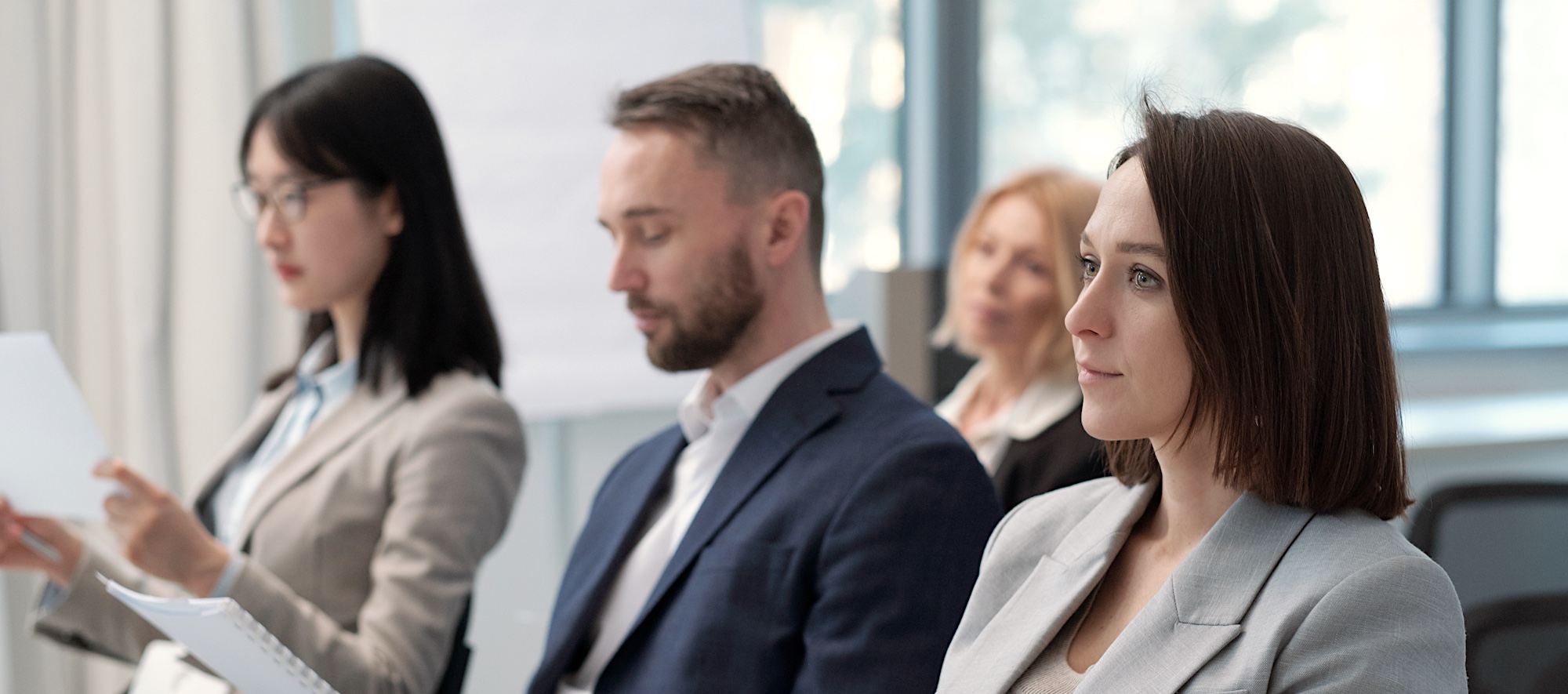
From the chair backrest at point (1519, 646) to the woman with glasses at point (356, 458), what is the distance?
1.31 meters

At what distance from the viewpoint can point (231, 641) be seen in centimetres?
122

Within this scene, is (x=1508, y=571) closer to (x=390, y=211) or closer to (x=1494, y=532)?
(x=1494, y=532)

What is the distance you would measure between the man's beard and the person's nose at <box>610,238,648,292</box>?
18 mm

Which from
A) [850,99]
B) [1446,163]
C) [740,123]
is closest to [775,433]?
[740,123]

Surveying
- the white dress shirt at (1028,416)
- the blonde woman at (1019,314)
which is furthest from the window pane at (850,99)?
the white dress shirt at (1028,416)

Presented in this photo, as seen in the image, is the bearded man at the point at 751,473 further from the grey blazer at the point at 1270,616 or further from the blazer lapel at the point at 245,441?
the blazer lapel at the point at 245,441

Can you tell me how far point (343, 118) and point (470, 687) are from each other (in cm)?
197

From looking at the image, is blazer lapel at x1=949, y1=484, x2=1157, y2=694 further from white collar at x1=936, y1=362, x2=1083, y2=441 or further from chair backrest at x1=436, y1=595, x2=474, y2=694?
white collar at x1=936, y1=362, x2=1083, y2=441

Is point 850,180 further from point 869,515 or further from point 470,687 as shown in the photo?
point 869,515

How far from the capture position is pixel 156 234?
2.68 metres

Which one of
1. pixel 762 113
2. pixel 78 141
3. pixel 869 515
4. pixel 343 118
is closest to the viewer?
pixel 869 515

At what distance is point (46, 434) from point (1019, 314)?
166cm

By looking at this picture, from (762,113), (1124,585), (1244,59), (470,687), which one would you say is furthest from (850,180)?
(1124,585)

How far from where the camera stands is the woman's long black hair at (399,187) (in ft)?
5.64
